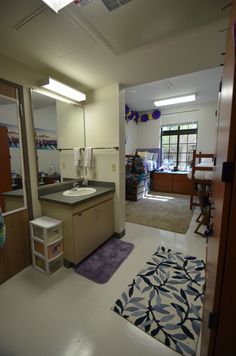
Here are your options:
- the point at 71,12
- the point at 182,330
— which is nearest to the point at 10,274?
the point at 182,330

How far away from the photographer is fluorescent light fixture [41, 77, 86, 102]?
1.97m

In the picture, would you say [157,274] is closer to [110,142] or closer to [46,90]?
[110,142]

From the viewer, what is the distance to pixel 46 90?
2162 mm

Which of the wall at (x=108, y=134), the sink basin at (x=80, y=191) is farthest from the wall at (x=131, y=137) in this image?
the sink basin at (x=80, y=191)

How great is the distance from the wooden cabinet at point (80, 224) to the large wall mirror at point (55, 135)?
526 millimetres

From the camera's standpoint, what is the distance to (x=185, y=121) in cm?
542

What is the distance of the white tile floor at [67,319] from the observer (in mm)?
1170

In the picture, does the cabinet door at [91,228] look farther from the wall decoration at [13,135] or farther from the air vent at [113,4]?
the air vent at [113,4]

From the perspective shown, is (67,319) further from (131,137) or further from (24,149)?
(131,137)

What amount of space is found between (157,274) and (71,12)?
2.65m

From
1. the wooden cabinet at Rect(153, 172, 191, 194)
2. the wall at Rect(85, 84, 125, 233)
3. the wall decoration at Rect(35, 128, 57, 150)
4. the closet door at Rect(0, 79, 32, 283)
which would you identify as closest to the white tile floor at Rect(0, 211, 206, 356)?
the closet door at Rect(0, 79, 32, 283)

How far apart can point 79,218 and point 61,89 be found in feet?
5.70

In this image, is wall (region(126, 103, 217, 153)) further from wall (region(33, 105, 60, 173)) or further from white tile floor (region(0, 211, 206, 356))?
white tile floor (region(0, 211, 206, 356))

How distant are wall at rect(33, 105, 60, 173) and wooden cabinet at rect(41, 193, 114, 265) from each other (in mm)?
544
